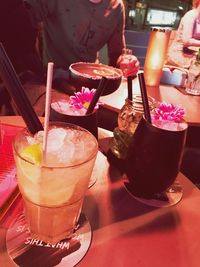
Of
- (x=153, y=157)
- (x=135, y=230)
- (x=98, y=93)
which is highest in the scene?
(x=98, y=93)

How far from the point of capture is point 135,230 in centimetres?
79

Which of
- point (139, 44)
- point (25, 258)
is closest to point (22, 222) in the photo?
point (25, 258)

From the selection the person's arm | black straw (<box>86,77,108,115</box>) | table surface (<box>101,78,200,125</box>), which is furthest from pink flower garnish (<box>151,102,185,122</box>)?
the person's arm

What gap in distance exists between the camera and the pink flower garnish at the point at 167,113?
0.89 m

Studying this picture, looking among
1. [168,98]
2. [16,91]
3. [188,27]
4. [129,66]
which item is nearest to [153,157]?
[16,91]

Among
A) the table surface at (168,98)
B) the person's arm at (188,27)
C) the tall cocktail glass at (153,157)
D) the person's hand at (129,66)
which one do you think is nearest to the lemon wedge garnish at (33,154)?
the tall cocktail glass at (153,157)

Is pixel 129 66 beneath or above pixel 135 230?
above

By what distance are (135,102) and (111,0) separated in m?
1.90

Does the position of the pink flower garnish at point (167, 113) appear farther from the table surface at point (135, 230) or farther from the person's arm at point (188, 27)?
the person's arm at point (188, 27)

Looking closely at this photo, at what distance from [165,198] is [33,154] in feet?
1.54

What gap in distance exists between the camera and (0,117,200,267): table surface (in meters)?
0.70

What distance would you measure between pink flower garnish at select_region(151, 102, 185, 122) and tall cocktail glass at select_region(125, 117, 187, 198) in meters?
0.03

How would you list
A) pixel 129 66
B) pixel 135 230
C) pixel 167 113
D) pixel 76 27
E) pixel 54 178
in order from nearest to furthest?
1. pixel 54 178
2. pixel 135 230
3. pixel 167 113
4. pixel 129 66
5. pixel 76 27

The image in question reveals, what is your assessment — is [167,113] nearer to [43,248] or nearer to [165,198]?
[165,198]
